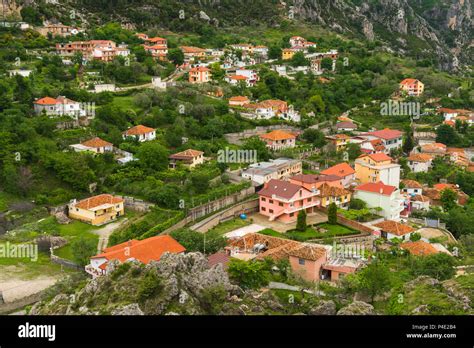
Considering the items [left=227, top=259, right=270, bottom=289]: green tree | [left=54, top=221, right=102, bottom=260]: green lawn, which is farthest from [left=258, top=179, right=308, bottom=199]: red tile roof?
[left=227, top=259, right=270, bottom=289]: green tree

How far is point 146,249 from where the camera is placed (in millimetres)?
23875

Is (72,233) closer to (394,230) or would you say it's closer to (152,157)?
(152,157)

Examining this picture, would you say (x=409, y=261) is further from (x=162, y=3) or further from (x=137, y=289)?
(x=162, y=3)

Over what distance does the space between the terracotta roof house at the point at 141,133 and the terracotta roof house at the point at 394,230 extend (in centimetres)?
1697

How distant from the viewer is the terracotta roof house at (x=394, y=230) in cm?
3144

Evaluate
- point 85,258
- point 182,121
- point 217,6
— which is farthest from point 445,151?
point 217,6

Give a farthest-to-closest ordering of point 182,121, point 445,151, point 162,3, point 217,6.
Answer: point 217,6
point 162,3
point 445,151
point 182,121

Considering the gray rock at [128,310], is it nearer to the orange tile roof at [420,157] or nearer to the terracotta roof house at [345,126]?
the orange tile roof at [420,157]

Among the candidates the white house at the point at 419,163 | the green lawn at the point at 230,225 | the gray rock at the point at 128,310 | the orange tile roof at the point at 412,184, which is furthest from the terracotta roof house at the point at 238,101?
the gray rock at the point at 128,310

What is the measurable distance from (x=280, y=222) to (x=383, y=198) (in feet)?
21.8

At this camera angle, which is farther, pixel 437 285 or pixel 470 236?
pixel 470 236

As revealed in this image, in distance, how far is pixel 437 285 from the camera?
2064cm

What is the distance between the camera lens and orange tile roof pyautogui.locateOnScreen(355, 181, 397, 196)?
34531mm

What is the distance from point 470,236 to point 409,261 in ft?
22.5
